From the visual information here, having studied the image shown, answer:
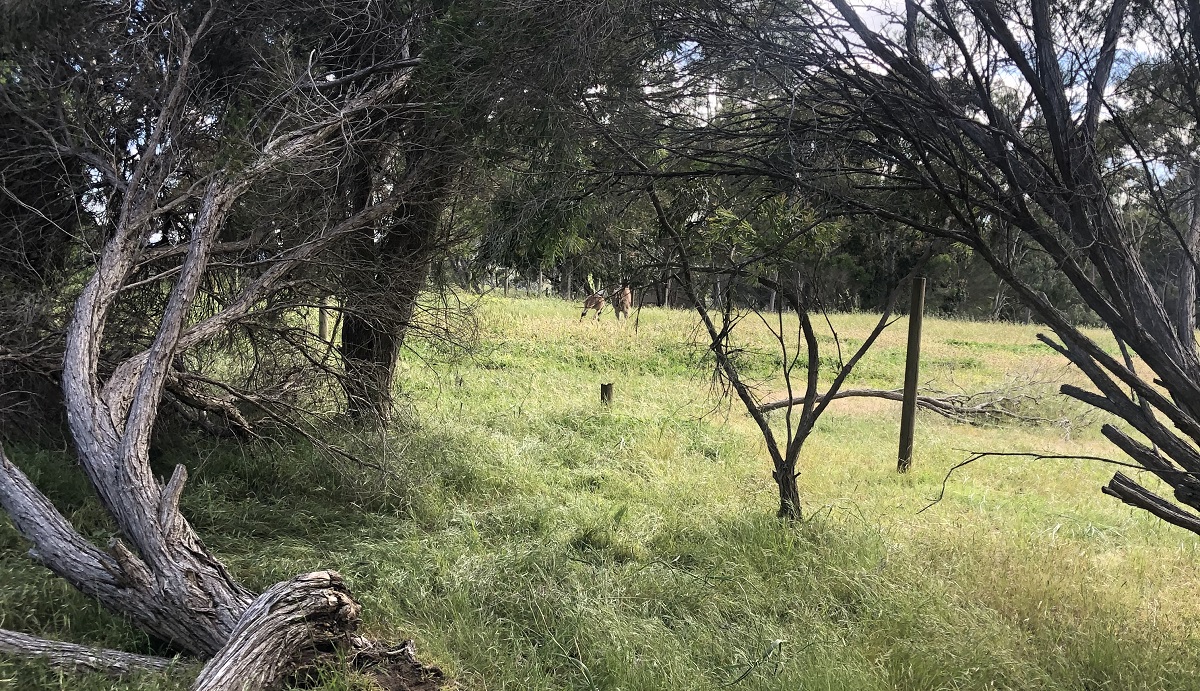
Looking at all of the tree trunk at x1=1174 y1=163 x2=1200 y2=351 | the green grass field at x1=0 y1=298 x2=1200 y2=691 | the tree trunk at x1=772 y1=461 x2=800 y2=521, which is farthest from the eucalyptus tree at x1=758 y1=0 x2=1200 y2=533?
A: the tree trunk at x1=772 y1=461 x2=800 y2=521

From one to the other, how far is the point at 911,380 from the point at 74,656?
8138mm

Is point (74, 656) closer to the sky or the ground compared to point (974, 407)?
closer to the ground

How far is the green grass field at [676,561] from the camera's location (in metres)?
3.78

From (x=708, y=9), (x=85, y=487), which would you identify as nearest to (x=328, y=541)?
(x=85, y=487)

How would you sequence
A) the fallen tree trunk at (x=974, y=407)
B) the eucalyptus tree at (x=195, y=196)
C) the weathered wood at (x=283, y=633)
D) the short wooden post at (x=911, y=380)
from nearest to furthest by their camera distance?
the weathered wood at (x=283, y=633) → the eucalyptus tree at (x=195, y=196) → the short wooden post at (x=911, y=380) → the fallen tree trunk at (x=974, y=407)

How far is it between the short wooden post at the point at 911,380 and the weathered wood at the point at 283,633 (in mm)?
6597

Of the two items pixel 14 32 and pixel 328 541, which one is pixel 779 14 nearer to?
pixel 328 541

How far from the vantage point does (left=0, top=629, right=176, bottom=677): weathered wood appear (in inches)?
124

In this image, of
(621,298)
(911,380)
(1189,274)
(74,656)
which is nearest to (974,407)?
(911,380)

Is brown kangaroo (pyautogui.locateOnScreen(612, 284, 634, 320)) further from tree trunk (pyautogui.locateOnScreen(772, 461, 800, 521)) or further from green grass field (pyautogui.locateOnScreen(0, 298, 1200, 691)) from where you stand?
tree trunk (pyautogui.locateOnScreen(772, 461, 800, 521))

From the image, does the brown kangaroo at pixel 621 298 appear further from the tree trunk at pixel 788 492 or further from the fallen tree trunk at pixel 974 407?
the fallen tree trunk at pixel 974 407

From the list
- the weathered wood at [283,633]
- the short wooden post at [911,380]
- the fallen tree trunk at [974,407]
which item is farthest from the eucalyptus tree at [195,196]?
the fallen tree trunk at [974,407]

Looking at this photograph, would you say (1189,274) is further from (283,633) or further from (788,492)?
(283,633)

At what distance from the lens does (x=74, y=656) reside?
318 cm
